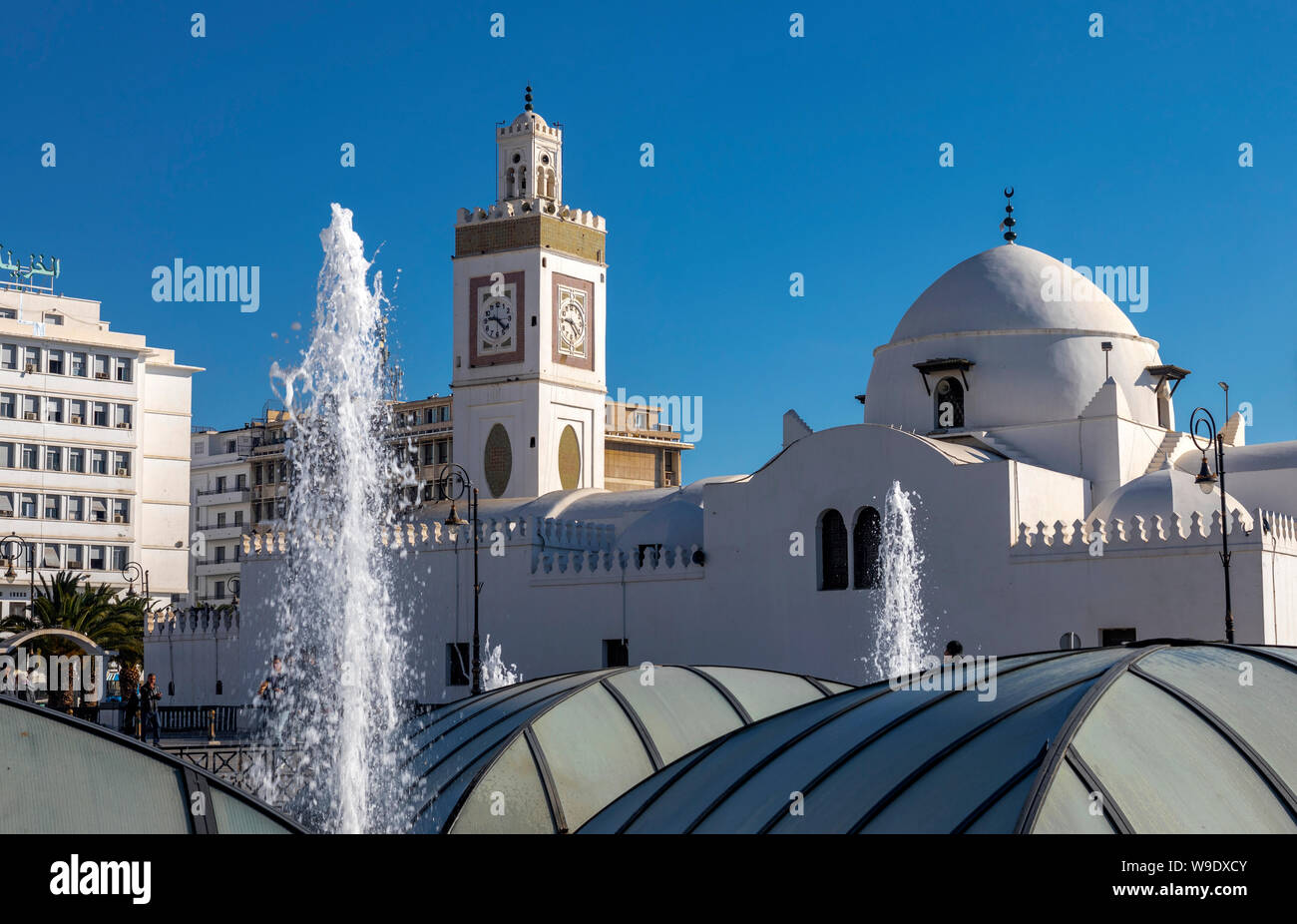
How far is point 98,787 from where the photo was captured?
5551mm

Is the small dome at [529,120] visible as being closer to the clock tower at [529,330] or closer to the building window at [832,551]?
the clock tower at [529,330]

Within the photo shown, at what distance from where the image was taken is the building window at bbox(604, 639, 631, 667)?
1202 inches

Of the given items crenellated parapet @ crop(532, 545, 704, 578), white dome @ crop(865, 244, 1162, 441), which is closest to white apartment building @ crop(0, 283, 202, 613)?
crenellated parapet @ crop(532, 545, 704, 578)

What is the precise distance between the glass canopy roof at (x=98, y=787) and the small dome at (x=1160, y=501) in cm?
2166

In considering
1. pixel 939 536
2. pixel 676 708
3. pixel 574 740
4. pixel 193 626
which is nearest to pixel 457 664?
pixel 193 626

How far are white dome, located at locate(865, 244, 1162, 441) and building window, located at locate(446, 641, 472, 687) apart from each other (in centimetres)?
1043

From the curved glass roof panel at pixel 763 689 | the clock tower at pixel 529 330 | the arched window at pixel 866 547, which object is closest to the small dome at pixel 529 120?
the clock tower at pixel 529 330

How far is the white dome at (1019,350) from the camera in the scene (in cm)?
3086

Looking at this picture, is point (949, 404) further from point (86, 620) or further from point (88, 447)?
point (88, 447)

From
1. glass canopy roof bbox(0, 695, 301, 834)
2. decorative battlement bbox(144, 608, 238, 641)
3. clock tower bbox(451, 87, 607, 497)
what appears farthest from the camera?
clock tower bbox(451, 87, 607, 497)

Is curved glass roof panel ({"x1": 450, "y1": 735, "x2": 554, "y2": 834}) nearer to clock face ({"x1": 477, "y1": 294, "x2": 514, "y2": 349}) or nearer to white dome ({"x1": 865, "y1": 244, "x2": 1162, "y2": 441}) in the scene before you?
white dome ({"x1": 865, "y1": 244, "x2": 1162, "y2": 441})
